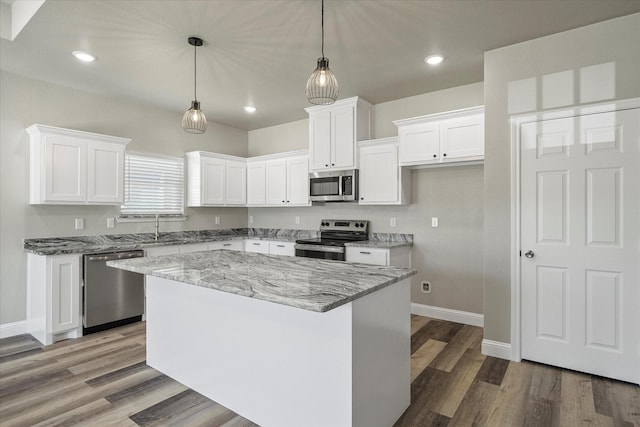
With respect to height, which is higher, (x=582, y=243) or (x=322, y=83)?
(x=322, y=83)

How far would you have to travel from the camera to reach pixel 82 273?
3.53 meters

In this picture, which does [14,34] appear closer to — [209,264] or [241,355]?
[209,264]

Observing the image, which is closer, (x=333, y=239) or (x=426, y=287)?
(x=426, y=287)

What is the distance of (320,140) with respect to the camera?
4625 mm

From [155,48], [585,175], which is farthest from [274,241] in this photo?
[585,175]

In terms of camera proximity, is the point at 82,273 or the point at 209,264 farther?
the point at 82,273

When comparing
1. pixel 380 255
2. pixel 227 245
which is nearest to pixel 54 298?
pixel 227 245

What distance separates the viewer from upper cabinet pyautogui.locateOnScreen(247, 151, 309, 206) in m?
5.02

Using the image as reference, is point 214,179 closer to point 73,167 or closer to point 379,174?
point 73,167

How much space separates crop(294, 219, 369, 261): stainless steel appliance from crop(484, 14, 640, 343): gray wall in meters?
1.71

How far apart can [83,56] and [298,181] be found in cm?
281

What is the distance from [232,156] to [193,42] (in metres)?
2.67

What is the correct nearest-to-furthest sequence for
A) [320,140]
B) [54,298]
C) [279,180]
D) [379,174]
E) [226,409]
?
[226,409]
[54,298]
[379,174]
[320,140]
[279,180]

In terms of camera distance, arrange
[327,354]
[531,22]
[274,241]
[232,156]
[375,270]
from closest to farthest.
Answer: [327,354] < [375,270] < [531,22] < [274,241] < [232,156]
